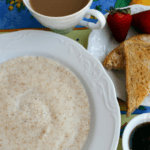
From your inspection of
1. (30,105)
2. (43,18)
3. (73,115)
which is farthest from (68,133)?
(43,18)

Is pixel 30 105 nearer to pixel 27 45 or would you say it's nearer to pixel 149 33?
pixel 27 45

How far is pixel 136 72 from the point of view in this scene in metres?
1.06

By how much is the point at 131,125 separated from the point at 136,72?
0.33 meters

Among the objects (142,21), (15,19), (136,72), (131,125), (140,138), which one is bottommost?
(140,138)

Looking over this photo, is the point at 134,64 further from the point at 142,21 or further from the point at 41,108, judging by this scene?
the point at 41,108

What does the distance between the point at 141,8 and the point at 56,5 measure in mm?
599

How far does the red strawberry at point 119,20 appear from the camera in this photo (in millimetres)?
1031

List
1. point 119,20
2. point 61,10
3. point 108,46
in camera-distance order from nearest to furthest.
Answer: point 61,10 < point 119,20 < point 108,46

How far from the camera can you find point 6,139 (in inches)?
35.2

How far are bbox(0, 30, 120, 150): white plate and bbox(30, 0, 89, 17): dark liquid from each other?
0.15m

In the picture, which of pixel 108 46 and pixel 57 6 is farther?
pixel 108 46

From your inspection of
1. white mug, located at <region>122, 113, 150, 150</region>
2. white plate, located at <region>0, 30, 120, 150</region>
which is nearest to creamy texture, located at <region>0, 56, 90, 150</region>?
white plate, located at <region>0, 30, 120, 150</region>

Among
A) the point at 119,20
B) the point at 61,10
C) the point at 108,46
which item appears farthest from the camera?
the point at 108,46

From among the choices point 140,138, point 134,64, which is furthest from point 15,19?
point 140,138
